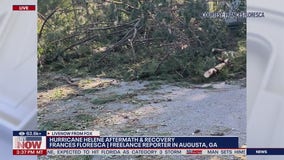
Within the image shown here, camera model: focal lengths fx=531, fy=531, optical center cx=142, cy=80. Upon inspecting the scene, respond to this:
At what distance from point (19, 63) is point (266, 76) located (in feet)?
5.00

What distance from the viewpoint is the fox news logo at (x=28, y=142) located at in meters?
3.35

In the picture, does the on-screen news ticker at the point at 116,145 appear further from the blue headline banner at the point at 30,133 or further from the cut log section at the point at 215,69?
the cut log section at the point at 215,69

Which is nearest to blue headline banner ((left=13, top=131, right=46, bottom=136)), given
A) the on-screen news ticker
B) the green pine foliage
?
the on-screen news ticker

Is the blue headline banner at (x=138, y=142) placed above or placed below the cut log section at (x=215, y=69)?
below

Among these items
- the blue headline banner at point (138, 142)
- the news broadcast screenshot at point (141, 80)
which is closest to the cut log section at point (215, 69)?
the news broadcast screenshot at point (141, 80)

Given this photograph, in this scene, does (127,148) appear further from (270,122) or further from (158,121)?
(270,122)

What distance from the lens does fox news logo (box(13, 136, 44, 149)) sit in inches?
132

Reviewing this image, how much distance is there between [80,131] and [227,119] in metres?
0.92

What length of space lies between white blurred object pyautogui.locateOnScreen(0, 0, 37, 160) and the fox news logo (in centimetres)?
6

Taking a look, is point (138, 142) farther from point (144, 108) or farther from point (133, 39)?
point (133, 39)

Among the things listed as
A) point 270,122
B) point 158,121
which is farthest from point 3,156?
point 270,122

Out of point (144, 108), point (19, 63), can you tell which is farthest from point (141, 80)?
point (19, 63)

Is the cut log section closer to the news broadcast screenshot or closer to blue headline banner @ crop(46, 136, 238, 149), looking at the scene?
the news broadcast screenshot

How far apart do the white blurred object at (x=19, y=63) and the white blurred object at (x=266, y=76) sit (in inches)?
52.6
